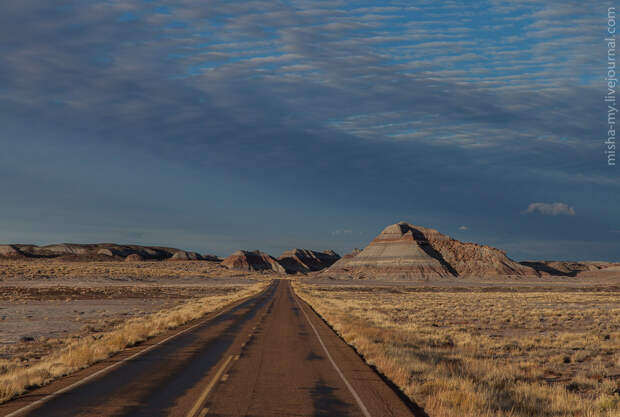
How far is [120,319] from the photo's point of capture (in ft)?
104

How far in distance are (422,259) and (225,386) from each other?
15873 cm

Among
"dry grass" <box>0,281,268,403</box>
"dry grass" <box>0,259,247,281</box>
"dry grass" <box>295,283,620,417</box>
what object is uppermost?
"dry grass" <box>295,283,620,417</box>

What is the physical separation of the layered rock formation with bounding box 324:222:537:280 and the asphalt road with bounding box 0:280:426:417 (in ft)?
466

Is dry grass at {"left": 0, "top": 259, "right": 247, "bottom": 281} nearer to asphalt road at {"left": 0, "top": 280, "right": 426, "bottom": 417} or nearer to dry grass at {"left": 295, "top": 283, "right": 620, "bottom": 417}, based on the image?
dry grass at {"left": 295, "top": 283, "right": 620, "bottom": 417}

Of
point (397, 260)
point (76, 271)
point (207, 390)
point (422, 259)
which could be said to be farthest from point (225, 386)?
point (397, 260)

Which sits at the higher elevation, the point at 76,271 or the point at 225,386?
the point at 225,386

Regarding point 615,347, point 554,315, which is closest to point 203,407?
point 615,347

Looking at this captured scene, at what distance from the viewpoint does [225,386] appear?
36.6 feet

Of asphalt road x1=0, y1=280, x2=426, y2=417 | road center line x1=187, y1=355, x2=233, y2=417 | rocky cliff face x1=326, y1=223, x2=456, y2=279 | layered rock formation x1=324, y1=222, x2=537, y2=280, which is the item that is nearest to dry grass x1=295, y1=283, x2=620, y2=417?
asphalt road x1=0, y1=280, x2=426, y2=417

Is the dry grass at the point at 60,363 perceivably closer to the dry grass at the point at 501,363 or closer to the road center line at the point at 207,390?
the road center line at the point at 207,390

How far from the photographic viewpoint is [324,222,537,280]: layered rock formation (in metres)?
161

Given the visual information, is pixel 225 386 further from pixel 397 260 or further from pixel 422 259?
pixel 397 260

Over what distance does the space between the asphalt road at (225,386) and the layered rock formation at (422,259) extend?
466ft

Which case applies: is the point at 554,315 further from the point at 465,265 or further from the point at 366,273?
the point at 465,265
